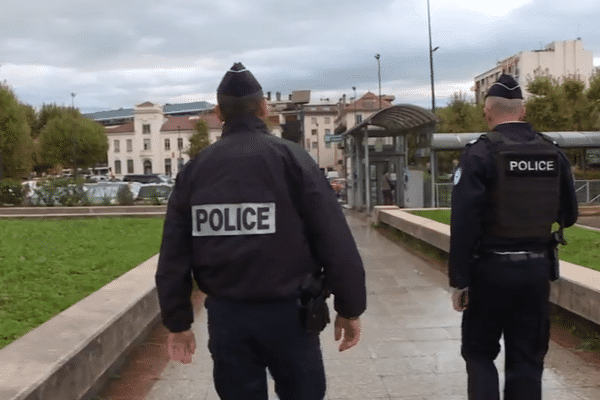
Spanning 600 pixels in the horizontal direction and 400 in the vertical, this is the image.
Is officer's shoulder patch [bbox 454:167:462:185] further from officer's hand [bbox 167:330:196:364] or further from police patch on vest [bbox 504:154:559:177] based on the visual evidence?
officer's hand [bbox 167:330:196:364]

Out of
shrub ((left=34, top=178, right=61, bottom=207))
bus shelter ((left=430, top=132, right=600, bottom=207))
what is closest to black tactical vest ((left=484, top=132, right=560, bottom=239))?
bus shelter ((left=430, top=132, right=600, bottom=207))

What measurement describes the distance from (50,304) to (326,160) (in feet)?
355

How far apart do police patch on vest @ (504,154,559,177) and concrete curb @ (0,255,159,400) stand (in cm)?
258

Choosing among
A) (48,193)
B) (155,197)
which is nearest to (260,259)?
(155,197)

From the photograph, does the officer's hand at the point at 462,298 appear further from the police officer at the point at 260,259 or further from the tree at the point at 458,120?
the tree at the point at 458,120

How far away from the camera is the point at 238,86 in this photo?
2504 millimetres

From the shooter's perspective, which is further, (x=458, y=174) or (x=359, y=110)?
(x=359, y=110)

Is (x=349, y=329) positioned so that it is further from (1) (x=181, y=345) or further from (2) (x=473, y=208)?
(2) (x=473, y=208)

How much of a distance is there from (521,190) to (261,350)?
5.41 feet

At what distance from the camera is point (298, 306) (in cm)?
231

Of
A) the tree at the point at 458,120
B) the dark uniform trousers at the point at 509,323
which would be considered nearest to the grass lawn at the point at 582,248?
the dark uniform trousers at the point at 509,323

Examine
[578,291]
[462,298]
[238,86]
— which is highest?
[238,86]

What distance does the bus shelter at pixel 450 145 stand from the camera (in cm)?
2122

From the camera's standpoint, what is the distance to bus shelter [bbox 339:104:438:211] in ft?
66.3
